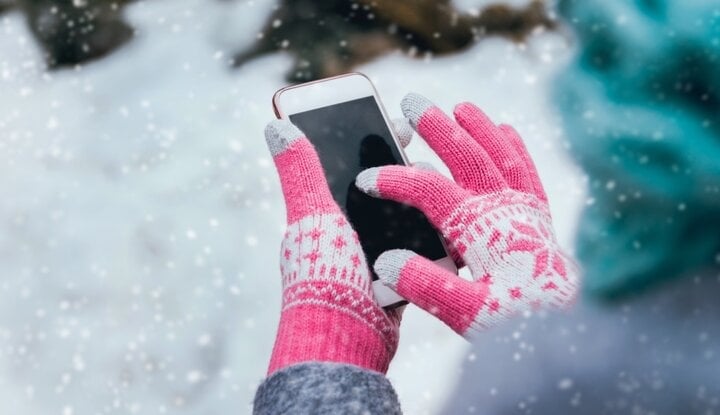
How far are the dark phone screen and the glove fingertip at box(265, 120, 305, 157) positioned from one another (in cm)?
2

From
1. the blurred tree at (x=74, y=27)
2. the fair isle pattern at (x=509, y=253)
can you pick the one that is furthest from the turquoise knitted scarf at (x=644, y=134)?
the blurred tree at (x=74, y=27)

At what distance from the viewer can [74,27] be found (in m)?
0.72

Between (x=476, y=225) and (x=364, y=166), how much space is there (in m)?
0.11

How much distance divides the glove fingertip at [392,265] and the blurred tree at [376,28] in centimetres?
31

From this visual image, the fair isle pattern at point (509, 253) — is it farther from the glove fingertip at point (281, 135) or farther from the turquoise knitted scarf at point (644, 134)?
the glove fingertip at point (281, 135)

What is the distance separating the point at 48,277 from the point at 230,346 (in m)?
0.20

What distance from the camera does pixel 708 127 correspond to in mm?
426

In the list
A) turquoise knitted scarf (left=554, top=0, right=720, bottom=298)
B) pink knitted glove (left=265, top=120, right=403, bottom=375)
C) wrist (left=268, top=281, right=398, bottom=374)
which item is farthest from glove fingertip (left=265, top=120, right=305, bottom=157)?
turquoise knitted scarf (left=554, top=0, right=720, bottom=298)

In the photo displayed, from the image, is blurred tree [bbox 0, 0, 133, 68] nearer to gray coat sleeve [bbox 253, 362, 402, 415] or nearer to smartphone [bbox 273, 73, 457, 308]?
smartphone [bbox 273, 73, 457, 308]

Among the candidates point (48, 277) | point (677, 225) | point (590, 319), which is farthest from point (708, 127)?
point (48, 277)

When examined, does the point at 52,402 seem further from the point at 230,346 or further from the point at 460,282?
the point at 460,282

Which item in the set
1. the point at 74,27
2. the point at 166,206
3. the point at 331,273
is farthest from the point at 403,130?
the point at 74,27

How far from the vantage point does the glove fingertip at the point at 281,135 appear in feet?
1.70

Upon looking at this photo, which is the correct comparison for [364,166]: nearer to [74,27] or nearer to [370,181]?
[370,181]
